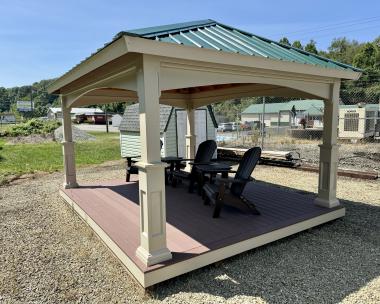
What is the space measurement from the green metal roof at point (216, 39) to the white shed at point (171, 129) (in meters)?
5.48

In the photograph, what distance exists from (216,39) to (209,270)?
103 inches

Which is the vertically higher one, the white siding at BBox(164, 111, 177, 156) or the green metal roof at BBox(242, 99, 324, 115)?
the green metal roof at BBox(242, 99, 324, 115)

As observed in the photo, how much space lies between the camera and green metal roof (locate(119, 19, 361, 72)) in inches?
115

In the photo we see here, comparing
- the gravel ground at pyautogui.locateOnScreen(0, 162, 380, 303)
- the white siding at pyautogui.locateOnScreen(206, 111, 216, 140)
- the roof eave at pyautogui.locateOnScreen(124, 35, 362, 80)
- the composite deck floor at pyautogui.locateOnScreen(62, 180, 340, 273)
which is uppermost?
the roof eave at pyautogui.locateOnScreen(124, 35, 362, 80)

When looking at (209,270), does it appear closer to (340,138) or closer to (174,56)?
(174,56)

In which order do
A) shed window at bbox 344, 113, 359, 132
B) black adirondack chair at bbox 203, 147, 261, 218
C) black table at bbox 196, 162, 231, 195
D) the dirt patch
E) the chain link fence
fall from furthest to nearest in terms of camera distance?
1. the dirt patch
2. shed window at bbox 344, 113, 359, 132
3. the chain link fence
4. black table at bbox 196, 162, 231, 195
5. black adirondack chair at bbox 203, 147, 261, 218

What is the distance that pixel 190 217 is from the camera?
4258 mm

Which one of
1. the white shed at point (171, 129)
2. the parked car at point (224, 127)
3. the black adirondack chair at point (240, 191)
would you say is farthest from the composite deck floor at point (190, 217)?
the parked car at point (224, 127)

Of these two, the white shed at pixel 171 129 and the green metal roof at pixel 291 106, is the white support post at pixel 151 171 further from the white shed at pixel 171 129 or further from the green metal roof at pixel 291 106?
the green metal roof at pixel 291 106

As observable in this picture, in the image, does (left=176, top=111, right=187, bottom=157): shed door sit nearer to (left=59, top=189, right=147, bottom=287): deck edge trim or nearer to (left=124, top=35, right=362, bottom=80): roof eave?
(left=59, top=189, right=147, bottom=287): deck edge trim

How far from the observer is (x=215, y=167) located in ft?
17.1

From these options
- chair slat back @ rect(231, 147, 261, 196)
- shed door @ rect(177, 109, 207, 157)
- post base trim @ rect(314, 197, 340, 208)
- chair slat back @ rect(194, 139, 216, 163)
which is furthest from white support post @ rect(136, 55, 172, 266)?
shed door @ rect(177, 109, 207, 157)

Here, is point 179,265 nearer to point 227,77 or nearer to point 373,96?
point 227,77

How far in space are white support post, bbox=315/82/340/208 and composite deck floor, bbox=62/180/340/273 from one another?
9.6 inches
